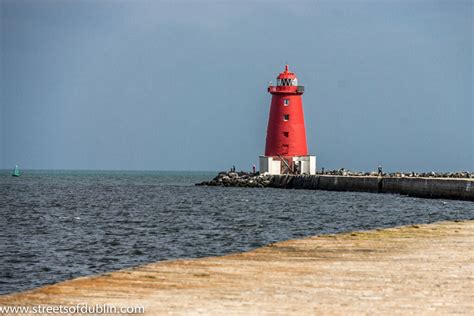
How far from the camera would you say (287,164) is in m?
65.7

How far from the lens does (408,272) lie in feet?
34.8

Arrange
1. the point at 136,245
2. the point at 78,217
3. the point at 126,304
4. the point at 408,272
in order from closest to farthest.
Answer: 1. the point at 126,304
2. the point at 408,272
3. the point at 136,245
4. the point at 78,217

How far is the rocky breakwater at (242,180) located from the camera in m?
67.8

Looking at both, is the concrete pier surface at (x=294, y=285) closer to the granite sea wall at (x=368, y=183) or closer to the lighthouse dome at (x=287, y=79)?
the granite sea wall at (x=368, y=183)

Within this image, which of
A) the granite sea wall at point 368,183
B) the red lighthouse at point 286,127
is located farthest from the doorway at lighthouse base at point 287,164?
the granite sea wall at point 368,183

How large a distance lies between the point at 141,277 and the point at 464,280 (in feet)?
12.8

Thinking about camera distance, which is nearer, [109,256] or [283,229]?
[109,256]

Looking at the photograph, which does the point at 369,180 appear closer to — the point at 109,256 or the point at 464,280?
the point at 109,256

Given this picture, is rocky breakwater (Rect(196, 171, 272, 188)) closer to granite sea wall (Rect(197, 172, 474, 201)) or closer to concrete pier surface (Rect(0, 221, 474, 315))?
granite sea wall (Rect(197, 172, 474, 201))

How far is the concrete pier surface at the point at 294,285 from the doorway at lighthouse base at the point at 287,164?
51626 millimetres

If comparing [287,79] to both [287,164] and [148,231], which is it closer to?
[287,164]

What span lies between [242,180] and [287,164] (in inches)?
258

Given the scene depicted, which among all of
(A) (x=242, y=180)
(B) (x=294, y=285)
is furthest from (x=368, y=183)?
(B) (x=294, y=285)

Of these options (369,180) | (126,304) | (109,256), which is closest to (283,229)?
(109,256)
